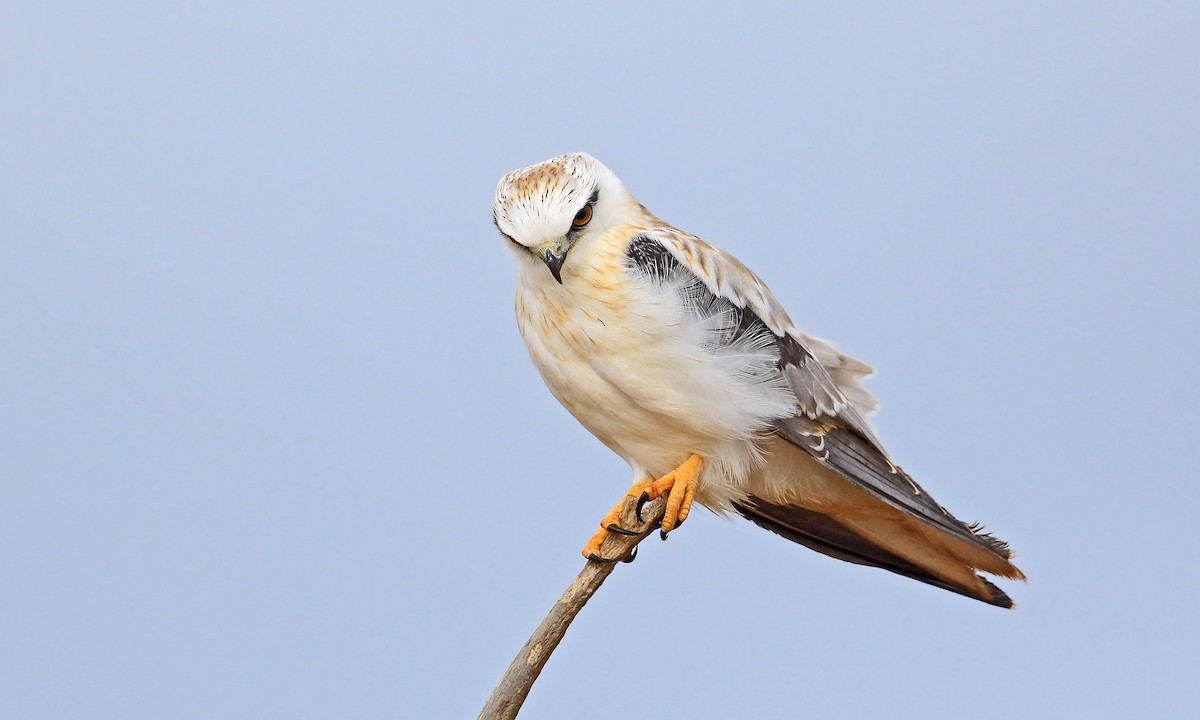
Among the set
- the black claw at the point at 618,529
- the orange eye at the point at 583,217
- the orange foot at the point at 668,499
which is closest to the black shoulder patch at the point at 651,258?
the orange eye at the point at 583,217

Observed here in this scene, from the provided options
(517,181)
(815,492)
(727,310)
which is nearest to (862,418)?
(815,492)

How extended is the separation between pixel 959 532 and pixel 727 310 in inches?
34.5

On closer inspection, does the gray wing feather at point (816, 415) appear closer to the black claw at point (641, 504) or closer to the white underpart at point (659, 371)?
the white underpart at point (659, 371)

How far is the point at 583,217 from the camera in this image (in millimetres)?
3385

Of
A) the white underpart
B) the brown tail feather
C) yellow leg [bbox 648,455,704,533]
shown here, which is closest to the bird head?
the white underpart

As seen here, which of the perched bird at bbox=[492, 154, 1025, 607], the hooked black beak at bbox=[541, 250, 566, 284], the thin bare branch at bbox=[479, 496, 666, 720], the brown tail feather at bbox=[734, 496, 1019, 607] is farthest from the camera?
the brown tail feather at bbox=[734, 496, 1019, 607]

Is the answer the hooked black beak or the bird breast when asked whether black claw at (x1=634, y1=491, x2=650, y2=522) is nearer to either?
the bird breast

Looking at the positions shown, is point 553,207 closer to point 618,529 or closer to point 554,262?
point 554,262

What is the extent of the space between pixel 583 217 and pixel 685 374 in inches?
18.6

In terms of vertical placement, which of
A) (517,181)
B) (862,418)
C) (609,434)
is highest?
(862,418)

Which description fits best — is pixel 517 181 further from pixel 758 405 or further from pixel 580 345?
pixel 758 405

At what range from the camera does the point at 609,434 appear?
366 cm

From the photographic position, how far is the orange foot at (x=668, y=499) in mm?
3594

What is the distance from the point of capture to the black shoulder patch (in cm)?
345
